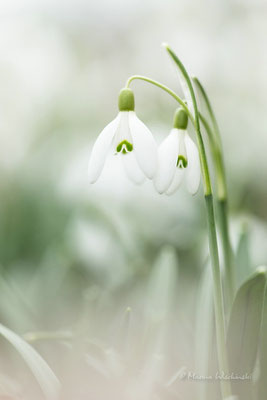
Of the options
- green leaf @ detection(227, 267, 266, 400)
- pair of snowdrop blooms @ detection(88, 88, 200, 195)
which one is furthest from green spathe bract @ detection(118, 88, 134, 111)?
green leaf @ detection(227, 267, 266, 400)

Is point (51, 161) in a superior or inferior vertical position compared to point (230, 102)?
inferior

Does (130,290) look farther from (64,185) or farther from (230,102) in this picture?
(230,102)

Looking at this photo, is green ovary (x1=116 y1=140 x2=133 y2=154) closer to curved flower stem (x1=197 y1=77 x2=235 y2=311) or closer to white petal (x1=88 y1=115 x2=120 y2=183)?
white petal (x1=88 y1=115 x2=120 y2=183)

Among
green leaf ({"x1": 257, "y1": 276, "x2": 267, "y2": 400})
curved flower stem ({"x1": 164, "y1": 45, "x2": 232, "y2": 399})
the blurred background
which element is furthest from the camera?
the blurred background

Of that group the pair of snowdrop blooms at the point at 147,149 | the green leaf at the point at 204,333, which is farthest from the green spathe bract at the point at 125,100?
the green leaf at the point at 204,333

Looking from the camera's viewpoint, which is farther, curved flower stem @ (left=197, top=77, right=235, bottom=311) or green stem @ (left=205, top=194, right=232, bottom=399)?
curved flower stem @ (left=197, top=77, right=235, bottom=311)

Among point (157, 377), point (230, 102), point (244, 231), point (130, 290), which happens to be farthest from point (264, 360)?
point (230, 102)

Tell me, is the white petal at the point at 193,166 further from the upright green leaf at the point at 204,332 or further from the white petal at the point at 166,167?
the upright green leaf at the point at 204,332

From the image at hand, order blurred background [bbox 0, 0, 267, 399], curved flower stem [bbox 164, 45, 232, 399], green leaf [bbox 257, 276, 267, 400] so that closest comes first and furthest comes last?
1. curved flower stem [bbox 164, 45, 232, 399]
2. green leaf [bbox 257, 276, 267, 400]
3. blurred background [bbox 0, 0, 267, 399]
